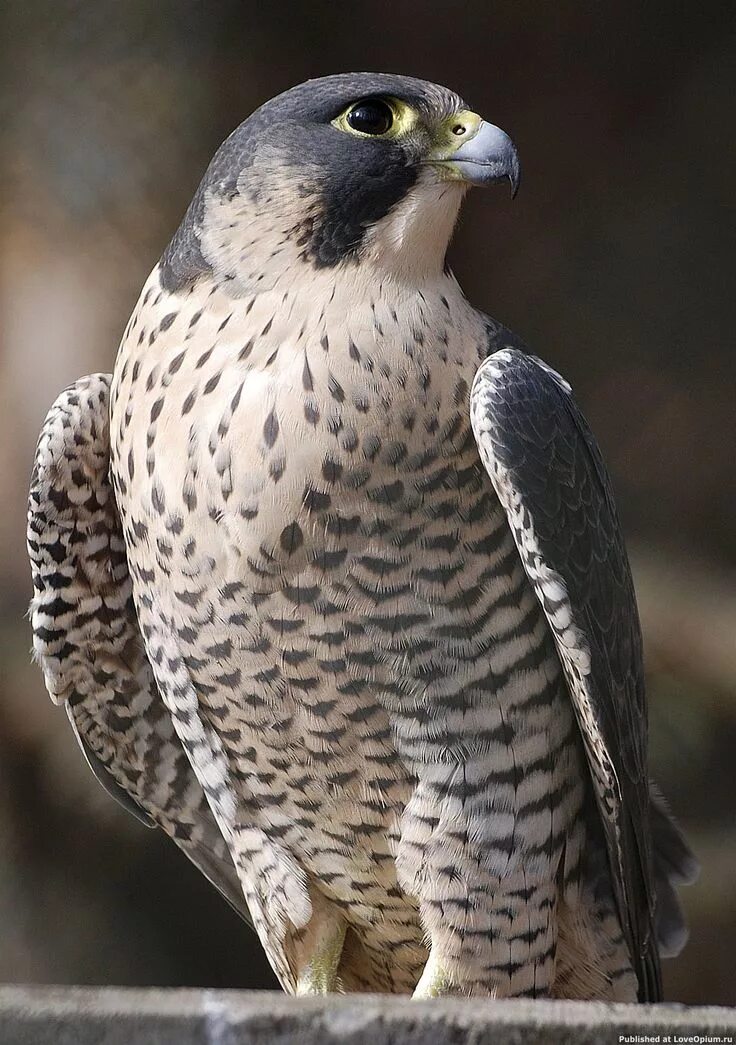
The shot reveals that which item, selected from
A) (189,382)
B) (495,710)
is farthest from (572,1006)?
(189,382)

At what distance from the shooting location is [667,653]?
2951mm

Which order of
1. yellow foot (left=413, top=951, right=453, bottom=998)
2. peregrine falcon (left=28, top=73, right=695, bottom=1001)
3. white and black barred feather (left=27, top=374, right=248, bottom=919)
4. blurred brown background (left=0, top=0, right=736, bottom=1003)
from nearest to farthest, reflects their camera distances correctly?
peregrine falcon (left=28, top=73, right=695, bottom=1001), yellow foot (left=413, top=951, right=453, bottom=998), white and black barred feather (left=27, top=374, right=248, bottom=919), blurred brown background (left=0, top=0, right=736, bottom=1003)

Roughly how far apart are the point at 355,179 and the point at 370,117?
4.2 inches

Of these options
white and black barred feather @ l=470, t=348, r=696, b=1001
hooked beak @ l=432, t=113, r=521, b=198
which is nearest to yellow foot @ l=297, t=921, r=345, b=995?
white and black barred feather @ l=470, t=348, r=696, b=1001

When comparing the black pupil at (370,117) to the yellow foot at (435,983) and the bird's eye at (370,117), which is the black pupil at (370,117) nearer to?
the bird's eye at (370,117)

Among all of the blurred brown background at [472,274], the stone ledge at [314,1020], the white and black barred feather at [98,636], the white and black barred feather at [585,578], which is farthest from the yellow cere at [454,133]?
the blurred brown background at [472,274]

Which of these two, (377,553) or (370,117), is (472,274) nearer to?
(370,117)

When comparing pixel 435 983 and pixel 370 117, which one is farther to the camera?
pixel 435 983

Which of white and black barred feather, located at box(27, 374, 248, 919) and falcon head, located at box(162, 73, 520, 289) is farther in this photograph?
white and black barred feather, located at box(27, 374, 248, 919)

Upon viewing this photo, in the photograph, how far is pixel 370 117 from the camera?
1.59 m

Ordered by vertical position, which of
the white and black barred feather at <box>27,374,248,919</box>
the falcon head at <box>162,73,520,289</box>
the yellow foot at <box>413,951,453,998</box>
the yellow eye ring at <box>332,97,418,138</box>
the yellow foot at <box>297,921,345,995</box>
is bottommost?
the yellow foot at <box>297,921,345,995</box>

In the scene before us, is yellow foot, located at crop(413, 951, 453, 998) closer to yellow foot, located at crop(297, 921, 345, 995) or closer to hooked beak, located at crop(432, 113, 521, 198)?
yellow foot, located at crop(297, 921, 345, 995)

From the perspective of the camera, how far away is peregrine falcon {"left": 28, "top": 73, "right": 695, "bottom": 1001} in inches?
59.7

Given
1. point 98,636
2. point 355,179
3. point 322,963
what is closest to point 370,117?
point 355,179
